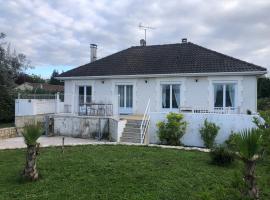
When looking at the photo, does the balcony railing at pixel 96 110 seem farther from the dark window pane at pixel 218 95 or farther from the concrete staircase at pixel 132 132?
the dark window pane at pixel 218 95

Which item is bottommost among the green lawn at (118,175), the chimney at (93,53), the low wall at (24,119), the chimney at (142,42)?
the green lawn at (118,175)

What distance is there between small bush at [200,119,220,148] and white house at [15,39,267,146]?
72 cm

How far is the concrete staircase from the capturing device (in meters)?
15.5

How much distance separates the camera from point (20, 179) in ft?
25.8

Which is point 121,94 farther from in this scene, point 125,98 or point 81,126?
point 81,126

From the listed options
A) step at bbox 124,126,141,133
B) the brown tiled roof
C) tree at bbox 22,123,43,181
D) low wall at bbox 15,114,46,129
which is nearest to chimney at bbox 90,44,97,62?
the brown tiled roof

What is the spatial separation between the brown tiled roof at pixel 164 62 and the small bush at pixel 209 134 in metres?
4.53

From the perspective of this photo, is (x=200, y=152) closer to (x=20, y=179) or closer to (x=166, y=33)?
(x=20, y=179)

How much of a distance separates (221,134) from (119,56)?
11.3 m

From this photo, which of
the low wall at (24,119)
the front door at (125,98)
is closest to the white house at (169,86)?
the front door at (125,98)

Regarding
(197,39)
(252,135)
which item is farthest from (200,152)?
(197,39)


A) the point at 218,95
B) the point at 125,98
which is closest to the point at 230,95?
the point at 218,95

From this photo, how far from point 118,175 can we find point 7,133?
39.2ft

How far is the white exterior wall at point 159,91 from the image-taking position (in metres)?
17.6
